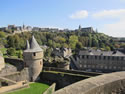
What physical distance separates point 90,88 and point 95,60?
3010cm

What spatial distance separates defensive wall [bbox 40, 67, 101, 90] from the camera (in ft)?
36.4

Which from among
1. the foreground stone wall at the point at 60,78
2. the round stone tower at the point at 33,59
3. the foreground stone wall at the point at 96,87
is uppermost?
the foreground stone wall at the point at 96,87

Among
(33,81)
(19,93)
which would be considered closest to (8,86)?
(19,93)

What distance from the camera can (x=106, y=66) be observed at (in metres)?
29.5

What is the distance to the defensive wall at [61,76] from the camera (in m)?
11.1

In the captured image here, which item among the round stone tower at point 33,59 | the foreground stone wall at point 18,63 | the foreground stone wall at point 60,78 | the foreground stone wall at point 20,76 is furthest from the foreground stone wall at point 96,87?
the foreground stone wall at point 18,63

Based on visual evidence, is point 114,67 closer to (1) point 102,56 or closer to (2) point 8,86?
(1) point 102,56

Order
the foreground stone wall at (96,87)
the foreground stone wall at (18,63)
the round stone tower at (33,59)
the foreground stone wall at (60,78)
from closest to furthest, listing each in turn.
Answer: the foreground stone wall at (96,87) < the foreground stone wall at (60,78) < the round stone tower at (33,59) < the foreground stone wall at (18,63)

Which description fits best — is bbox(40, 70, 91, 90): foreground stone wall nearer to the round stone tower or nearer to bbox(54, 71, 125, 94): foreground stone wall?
the round stone tower

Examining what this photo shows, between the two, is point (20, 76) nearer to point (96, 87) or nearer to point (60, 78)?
point (60, 78)

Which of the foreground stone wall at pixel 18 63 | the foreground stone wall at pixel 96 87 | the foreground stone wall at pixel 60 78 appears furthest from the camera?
the foreground stone wall at pixel 18 63

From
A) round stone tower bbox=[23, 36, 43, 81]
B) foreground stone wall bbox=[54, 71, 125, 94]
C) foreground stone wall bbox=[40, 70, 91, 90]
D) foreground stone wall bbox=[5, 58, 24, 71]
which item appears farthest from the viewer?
foreground stone wall bbox=[5, 58, 24, 71]

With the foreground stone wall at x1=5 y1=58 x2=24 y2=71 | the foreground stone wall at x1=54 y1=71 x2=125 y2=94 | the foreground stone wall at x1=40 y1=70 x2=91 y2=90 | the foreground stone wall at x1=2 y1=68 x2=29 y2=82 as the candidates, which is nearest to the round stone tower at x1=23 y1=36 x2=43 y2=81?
the foreground stone wall at x1=2 y1=68 x2=29 y2=82

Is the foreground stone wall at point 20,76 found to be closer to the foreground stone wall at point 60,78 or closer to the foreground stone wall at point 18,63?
the foreground stone wall at point 60,78
